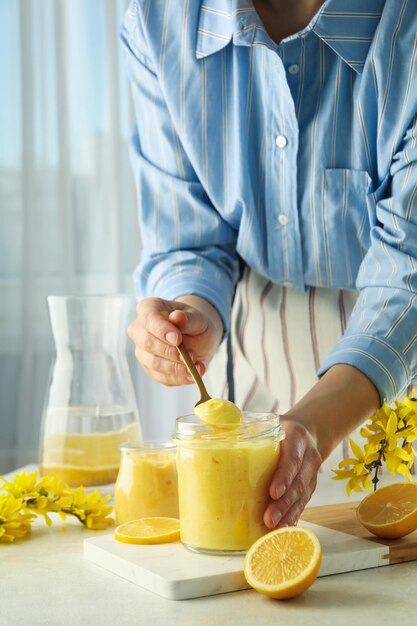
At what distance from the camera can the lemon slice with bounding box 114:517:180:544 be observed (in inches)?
38.1

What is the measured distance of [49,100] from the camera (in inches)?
118

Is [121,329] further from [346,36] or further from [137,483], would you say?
[346,36]

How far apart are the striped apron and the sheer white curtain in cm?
134

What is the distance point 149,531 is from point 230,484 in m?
0.14

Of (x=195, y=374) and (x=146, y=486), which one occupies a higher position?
(x=195, y=374)

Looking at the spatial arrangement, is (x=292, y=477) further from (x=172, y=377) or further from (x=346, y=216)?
(x=346, y=216)

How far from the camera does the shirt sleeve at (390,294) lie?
3.87 feet

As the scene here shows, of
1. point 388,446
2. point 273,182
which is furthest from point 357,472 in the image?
point 273,182

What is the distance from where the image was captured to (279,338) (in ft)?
5.37

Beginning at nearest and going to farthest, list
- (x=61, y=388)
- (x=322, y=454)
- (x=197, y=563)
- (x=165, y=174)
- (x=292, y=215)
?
(x=197, y=563)
(x=322, y=454)
(x=61, y=388)
(x=292, y=215)
(x=165, y=174)

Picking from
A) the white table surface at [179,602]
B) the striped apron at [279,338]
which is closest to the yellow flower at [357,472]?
the white table surface at [179,602]

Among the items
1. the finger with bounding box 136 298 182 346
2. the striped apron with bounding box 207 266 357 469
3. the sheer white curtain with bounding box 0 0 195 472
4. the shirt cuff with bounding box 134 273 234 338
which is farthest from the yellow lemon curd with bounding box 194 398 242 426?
the sheer white curtain with bounding box 0 0 195 472

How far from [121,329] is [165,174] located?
367 millimetres

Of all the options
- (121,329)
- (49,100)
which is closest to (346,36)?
(121,329)
